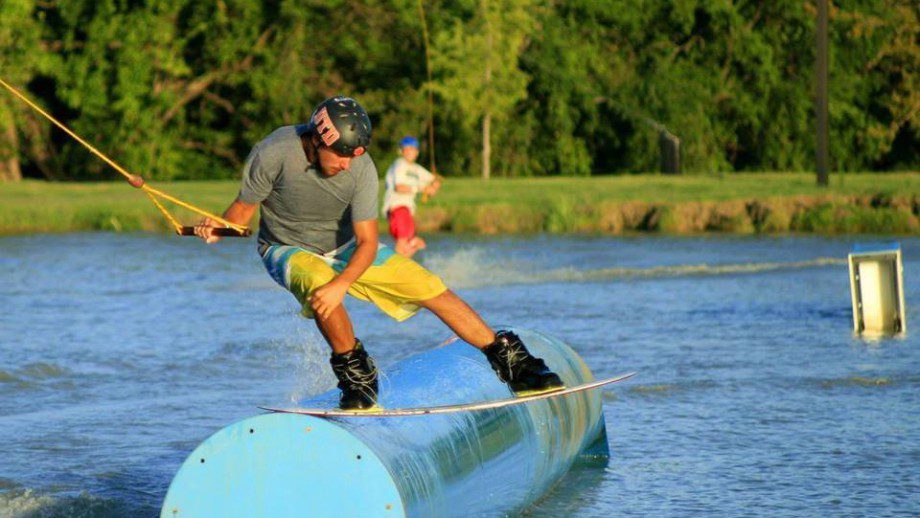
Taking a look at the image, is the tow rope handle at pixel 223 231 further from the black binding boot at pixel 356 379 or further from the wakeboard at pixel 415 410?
the wakeboard at pixel 415 410

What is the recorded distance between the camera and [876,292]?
669 inches

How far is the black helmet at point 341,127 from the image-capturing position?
26.9 feet


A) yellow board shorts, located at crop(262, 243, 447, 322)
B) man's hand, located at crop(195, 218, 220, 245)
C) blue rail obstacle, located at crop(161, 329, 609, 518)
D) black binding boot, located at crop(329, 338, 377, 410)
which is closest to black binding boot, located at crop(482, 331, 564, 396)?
blue rail obstacle, located at crop(161, 329, 609, 518)

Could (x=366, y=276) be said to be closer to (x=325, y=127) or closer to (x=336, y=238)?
(x=336, y=238)

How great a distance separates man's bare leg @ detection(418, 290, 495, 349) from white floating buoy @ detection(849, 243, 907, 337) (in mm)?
8683

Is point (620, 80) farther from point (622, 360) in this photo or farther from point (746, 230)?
point (622, 360)

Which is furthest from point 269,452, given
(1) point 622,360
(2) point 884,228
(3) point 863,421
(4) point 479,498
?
(2) point 884,228

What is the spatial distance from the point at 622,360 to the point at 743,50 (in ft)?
117

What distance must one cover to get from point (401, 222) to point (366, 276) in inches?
540

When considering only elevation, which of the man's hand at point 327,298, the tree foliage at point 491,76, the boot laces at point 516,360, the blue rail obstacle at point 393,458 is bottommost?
the blue rail obstacle at point 393,458

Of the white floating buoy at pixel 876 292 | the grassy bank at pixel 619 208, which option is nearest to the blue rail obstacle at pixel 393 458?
the white floating buoy at pixel 876 292

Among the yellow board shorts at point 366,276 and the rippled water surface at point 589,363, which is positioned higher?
the yellow board shorts at point 366,276

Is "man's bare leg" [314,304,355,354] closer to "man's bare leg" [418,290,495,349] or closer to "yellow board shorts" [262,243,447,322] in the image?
"yellow board shorts" [262,243,447,322]

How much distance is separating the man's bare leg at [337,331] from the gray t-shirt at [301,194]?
57cm
